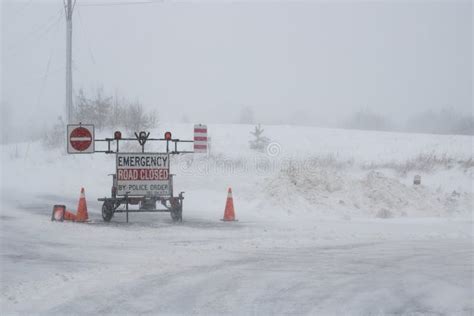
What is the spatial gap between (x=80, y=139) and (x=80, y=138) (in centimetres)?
3

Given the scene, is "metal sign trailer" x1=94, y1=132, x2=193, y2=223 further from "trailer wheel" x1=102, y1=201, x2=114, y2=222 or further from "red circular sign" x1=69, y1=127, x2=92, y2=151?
"red circular sign" x1=69, y1=127, x2=92, y2=151

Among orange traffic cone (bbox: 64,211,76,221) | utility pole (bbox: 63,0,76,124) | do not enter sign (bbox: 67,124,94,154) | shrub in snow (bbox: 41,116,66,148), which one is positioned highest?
utility pole (bbox: 63,0,76,124)

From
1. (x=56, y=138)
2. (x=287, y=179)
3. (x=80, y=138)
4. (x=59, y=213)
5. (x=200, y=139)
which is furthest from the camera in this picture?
(x=56, y=138)

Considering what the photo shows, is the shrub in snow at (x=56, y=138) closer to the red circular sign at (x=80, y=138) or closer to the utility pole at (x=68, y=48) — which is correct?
the utility pole at (x=68, y=48)

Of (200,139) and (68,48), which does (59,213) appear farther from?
(68,48)

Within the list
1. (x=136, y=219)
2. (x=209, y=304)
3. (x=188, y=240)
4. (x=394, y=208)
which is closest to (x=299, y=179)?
(x=394, y=208)

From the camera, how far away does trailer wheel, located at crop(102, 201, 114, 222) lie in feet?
46.6

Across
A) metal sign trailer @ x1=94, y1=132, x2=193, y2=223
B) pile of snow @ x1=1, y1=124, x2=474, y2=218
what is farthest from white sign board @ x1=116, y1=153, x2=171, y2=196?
pile of snow @ x1=1, y1=124, x2=474, y2=218

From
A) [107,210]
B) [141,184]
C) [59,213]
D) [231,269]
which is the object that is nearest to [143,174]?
[141,184]

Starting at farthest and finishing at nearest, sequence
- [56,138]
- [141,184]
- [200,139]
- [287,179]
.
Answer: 1. [56,138]
2. [287,179]
3. [200,139]
4. [141,184]

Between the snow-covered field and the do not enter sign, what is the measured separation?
1792 millimetres

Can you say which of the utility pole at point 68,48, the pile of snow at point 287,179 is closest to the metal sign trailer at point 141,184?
the pile of snow at point 287,179

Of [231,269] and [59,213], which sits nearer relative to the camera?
[231,269]

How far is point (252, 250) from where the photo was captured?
10.7 metres
